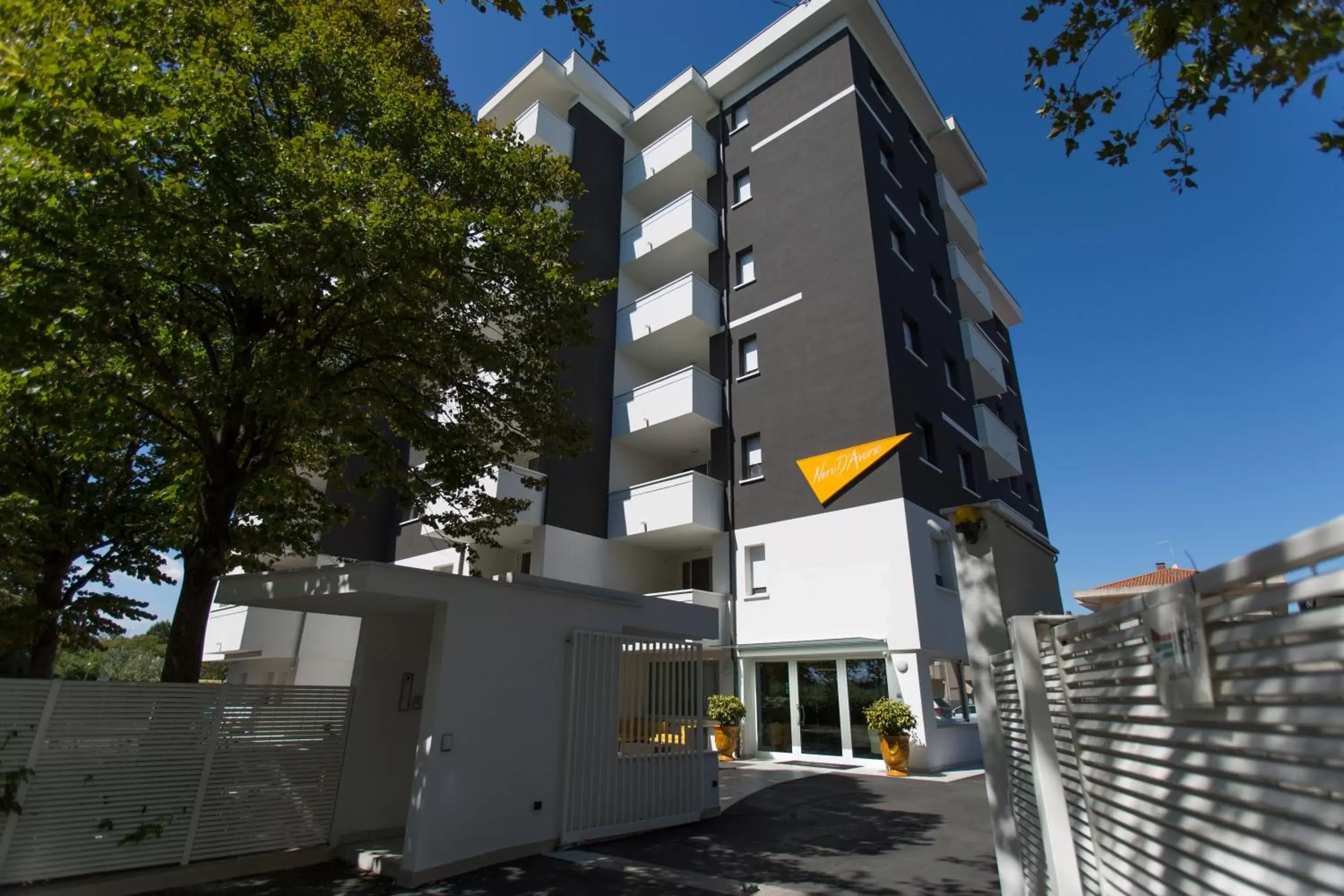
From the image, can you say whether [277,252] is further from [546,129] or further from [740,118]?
[740,118]

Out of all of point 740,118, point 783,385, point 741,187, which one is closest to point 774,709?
point 783,385

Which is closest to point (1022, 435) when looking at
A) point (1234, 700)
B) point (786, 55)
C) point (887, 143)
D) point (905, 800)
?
point (887, 143)

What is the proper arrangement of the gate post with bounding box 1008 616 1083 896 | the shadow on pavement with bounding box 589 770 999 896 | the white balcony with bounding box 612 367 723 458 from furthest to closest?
the white balcony with bounding box 612 367 723 458
the shadow on pavement with bounding box 589 770 999 896
the gate post with bounding box 1008 616 1083 896

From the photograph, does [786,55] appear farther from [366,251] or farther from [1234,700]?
[1234,700]

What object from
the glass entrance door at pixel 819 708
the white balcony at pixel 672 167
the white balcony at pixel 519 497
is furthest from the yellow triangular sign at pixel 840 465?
the white balcony at pixel 672 167

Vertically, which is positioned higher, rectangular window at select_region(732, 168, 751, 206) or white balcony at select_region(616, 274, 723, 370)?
rectangular window at select_region(732, 168, 751, 206)

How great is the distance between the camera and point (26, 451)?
35.6ft

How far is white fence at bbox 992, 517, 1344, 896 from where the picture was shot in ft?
5.18

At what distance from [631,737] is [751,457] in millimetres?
11014

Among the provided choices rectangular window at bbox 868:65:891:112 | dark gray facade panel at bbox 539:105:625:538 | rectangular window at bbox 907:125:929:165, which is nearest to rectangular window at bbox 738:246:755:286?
dark gray facade panel at bbox 539:105:625:538

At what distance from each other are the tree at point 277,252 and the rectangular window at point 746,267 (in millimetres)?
10656

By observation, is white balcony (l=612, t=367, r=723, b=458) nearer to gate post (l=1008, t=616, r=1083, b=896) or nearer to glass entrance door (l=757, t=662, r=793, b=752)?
glass entrance door (l=757, t=662, r=793, b=752)

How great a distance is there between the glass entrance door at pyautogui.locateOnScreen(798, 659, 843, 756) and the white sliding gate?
6.87 m

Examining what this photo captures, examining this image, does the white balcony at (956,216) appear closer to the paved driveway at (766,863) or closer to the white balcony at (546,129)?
the white balcony at (546,129)
